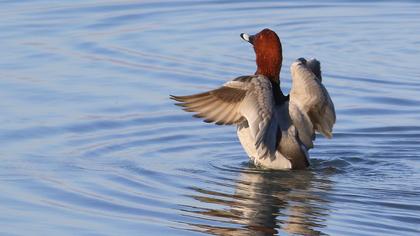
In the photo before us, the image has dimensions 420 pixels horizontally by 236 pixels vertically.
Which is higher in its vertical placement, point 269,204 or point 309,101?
point 309,101

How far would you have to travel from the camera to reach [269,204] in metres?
10.1

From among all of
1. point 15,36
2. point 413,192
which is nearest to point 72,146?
point 413,192

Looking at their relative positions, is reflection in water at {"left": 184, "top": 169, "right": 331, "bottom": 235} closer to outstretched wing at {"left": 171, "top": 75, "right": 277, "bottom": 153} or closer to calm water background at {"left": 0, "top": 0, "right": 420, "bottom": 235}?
calm water background at {"left": 0, "top": 0, "right": 420, "bottom": 235}

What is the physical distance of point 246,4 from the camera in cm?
1833

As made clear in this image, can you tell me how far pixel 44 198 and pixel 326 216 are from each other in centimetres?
205

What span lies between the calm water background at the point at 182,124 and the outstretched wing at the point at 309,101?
37 cm

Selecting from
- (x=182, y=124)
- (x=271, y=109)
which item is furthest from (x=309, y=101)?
(x=182, y=124)

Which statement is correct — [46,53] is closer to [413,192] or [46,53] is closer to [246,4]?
[246,4]

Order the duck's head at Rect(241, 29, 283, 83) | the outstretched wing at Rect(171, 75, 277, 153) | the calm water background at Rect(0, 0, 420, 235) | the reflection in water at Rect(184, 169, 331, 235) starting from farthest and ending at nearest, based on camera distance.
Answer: the duck's head at Rect(241, 29, 283, 83)
the outstretched wing at Rect(171, 75, 277, 153)
the calm water background at Rect(0, 0, 420, 235)
the reflection in water at Rect(184, 169, 331, 235)

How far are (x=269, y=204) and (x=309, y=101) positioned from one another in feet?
4.61

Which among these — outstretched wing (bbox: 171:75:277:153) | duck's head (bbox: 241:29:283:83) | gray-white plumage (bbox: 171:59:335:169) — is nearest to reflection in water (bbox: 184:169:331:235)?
gray-white plumage (bbox: 171:59:335:169)

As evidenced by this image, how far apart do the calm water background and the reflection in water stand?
0.07ft

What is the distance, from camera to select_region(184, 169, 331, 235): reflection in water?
9258 mm

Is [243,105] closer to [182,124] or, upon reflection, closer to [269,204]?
[269,204]
